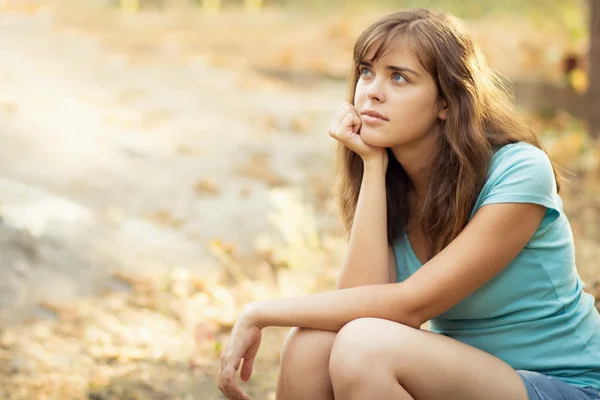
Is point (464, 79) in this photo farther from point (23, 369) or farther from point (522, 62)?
point (522, 62)

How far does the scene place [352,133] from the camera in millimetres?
2100

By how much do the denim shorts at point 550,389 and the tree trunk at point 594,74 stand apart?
3.95 metres

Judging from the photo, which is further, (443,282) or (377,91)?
(377,91)

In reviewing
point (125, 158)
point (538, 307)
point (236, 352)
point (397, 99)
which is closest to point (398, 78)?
point (397, 99)

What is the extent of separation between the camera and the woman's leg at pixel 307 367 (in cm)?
193

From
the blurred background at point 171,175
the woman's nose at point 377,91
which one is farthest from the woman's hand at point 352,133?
the blurred background at point 171,175

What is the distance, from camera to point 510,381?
1807 millimetres

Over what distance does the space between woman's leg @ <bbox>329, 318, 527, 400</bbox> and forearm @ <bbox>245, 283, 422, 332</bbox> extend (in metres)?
0.08

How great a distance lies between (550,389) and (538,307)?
0.67 ft

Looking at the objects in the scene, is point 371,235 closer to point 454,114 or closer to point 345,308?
point 345,308

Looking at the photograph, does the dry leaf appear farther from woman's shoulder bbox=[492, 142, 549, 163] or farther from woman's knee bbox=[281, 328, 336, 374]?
woman's shoulder bbox=[492, 142, 549, 163]

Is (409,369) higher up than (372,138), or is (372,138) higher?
(372,138)

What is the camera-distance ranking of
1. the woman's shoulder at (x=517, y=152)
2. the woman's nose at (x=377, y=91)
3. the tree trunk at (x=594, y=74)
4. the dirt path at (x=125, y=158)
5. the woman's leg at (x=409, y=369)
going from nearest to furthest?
the woman's leg at (x=409, y=369)
the woman's shoulder at (x=517, y=152)
the woman's nose at (x=377, y=91)
the dirt path at (x=125, y=158)
the tree trunk at (x=594, y=74)

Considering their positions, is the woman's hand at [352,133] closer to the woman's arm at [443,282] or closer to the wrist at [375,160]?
the wrist at [375,160]
